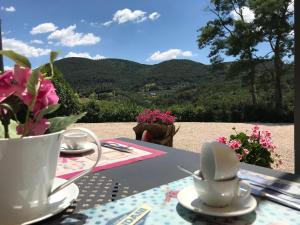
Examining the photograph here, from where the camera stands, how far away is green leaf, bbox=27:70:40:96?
52 centimetres

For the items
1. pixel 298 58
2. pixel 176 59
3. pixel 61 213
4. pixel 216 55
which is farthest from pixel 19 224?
pixel 176 59

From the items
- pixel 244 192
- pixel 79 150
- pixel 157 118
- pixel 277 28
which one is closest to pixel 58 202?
pixel 244 192

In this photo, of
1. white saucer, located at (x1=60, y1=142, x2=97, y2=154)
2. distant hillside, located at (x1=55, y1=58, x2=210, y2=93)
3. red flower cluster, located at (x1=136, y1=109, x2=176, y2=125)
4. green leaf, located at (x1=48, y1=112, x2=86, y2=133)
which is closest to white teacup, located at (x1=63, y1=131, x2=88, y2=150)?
white saucer, located at (x1=60, y1=142, x2=97, y2=154)

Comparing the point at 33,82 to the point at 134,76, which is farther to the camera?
the point at 134,76

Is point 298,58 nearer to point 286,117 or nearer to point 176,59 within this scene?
point 286,117

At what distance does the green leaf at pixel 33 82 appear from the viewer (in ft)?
1.71

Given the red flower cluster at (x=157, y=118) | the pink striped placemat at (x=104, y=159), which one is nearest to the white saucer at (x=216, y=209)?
the pink striped placemat at (x=104, y=159)

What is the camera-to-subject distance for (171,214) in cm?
62

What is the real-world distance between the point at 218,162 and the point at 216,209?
0.29ft

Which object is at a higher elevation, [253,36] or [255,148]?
[253,36]

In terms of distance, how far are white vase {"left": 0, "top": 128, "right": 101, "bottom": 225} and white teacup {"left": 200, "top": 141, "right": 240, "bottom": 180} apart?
0.29m

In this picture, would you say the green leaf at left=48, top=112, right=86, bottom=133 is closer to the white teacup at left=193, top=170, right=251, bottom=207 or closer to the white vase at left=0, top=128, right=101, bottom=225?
the white vase at left=0, top=128, right=101, bottom=225

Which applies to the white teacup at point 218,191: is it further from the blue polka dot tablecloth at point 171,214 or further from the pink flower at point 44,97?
the pink flower at point 44,97

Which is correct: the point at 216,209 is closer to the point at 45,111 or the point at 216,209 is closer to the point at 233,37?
the point at 45,111
